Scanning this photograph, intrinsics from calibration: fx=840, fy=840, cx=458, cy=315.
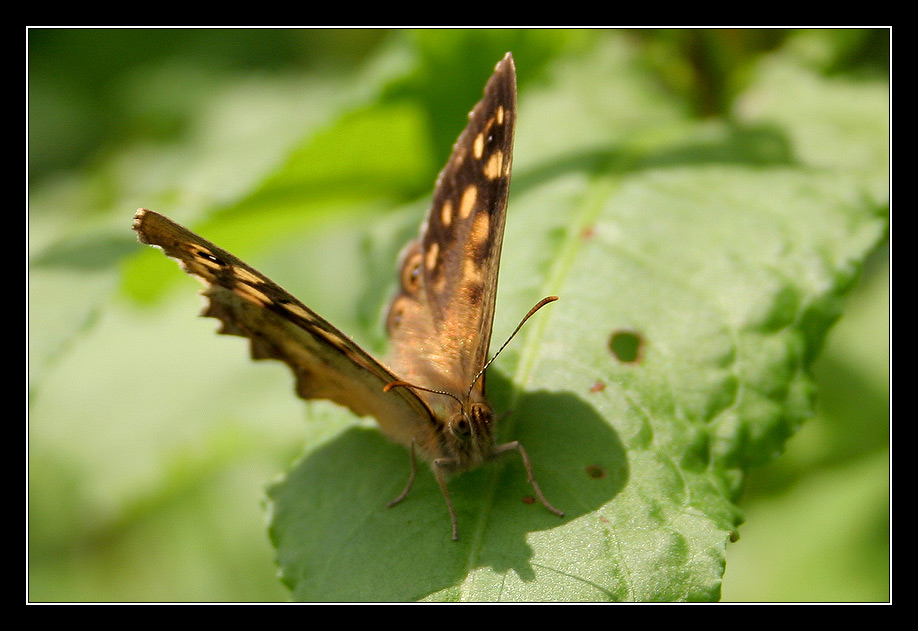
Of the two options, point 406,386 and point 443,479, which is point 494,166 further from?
point 443,479

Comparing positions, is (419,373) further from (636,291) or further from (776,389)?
(776,389)

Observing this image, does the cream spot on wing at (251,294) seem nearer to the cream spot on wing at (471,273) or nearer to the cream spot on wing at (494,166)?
the cream spot on wing at (471,273)

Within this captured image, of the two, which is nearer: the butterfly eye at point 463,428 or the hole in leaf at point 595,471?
the hole in leaf at point 595,471

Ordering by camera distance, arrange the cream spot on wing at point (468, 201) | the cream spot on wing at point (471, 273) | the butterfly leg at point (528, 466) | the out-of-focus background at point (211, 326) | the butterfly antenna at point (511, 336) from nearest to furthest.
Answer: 1. the butterfly leg at point (528, 466)
2. the butterfly antenna at point (511, 336)
3. the cream spot on wing at point (471, 273)
4. the cream spot on wing at point (468, 201)
5. the out-of-focus background at point (211, 326)

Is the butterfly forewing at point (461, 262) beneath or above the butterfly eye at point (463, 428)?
above

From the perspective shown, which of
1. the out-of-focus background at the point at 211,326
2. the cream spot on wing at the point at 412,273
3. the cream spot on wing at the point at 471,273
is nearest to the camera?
the cream spot on wing at the point at 471,273

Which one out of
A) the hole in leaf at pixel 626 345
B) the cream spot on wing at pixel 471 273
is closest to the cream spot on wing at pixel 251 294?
the cream spot on wing at pixel 471 273
